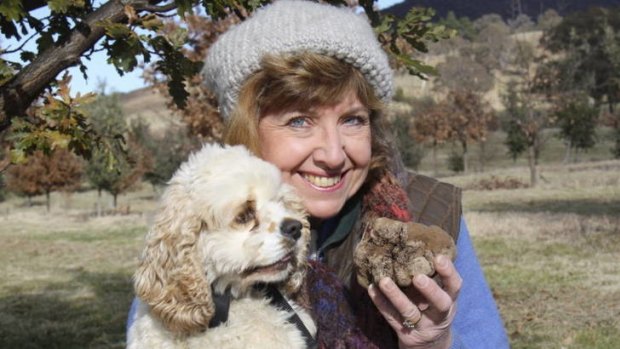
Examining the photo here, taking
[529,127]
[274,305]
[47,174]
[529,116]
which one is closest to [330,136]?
[274,305]

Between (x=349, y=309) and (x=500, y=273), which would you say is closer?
(x=349, y=309)

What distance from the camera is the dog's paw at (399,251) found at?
2.53 meters

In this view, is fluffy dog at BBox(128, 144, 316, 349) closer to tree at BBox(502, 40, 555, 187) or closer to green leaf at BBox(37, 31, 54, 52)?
green leaf at BBox(37, 31, 54, 52)

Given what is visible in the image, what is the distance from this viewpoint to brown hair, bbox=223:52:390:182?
3.07 m

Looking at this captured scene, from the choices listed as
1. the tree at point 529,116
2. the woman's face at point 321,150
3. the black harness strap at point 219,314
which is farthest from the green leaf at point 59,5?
the tree at point 529,116

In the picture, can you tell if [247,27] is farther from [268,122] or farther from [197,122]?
[197,122]

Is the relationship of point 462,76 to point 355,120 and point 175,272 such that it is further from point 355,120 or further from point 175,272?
Answer: point 175,272

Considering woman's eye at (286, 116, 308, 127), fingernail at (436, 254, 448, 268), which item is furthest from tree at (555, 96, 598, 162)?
fingernail at (436, 254, 448, 268)

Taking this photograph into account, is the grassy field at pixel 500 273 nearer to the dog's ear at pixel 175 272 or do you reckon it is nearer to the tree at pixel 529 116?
the dog's ear at pixel 175 272

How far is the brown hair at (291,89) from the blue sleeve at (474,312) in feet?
2.69

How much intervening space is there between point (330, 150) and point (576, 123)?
49875 mm

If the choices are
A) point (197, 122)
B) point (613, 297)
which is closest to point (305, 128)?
point (613, 297)

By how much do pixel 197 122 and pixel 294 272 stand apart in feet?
49.1

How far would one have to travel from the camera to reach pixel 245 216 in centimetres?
291
